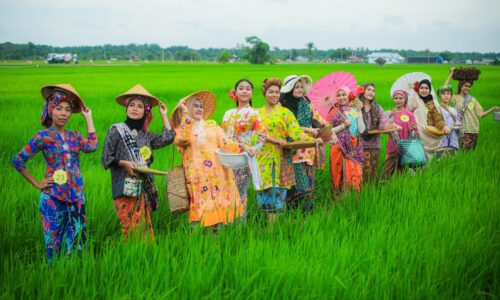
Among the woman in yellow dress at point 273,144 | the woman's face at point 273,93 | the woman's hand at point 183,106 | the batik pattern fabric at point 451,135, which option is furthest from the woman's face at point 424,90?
A: the woman's hand at point 183,106

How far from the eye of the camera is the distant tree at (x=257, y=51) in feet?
209

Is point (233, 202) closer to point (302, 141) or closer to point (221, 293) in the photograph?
point (302, 141)

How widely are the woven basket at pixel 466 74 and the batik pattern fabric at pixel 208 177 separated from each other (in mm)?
4737

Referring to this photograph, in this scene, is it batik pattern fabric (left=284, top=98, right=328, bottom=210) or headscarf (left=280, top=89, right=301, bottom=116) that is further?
headscarf (left=280, top=89, right=301, bottom=116)

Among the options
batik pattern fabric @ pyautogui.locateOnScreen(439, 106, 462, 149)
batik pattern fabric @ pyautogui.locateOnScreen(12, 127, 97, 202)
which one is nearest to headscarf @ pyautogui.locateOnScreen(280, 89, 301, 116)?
batik pattern fabric @ pyautogui.locateOnScreen(12, 127, 97, 202)

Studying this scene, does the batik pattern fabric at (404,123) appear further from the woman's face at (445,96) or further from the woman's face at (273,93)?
the woman's face at (273,93)

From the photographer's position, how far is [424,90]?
6.23m

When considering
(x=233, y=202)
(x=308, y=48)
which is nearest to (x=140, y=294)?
(x=233, y=202)

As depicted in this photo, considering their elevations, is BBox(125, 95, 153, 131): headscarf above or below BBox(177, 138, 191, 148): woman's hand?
above

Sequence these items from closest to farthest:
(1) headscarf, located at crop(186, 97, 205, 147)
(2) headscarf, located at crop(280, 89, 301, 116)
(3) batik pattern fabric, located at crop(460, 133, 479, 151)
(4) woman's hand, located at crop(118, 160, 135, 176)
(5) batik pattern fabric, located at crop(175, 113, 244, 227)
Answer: (4) woman's hand, located at crop(118, 160, 135, 176)
(5) batik pattern fabric, located at crop(175, 113, 244, 227)
(1) headscarf, located at crop(186, 97, 205, 147)
(2) headscarf, located at crop(280, 89, 301, 116)
(3) batik pattern fabric, located at crop(460, 133, 479, 151)

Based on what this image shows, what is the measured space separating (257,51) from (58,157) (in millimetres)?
62590

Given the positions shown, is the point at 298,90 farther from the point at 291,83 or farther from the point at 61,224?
the point at 61,224

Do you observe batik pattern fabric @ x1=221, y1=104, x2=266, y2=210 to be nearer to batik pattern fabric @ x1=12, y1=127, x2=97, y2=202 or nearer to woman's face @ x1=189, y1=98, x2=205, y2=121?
woman's face @ x1=189, y1=98, x2=205, y2=121

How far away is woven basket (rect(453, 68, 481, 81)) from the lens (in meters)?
7.11
